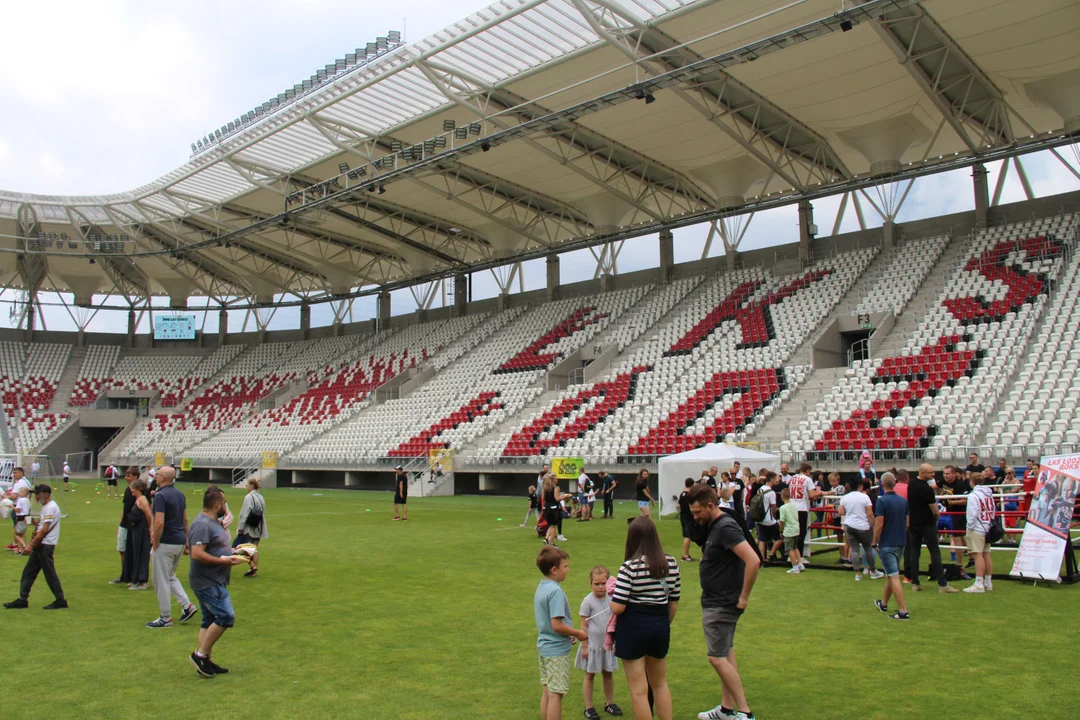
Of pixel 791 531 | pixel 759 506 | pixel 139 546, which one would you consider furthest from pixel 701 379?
pixel 139 546

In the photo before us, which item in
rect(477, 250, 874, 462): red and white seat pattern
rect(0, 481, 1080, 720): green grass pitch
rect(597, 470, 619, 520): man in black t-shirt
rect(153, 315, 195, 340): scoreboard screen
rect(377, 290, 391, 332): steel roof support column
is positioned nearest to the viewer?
rect(0, 481, 1080, 720): green grass pitch

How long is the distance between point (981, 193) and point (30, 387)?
52.8 m

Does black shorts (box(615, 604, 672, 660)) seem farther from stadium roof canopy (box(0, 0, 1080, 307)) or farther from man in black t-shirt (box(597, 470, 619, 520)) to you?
stadium roof canopy (box(0, 0, 1080, 307))

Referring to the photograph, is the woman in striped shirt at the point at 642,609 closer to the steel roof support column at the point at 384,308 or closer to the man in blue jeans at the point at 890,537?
the man in blue jeans at the point at 890,537

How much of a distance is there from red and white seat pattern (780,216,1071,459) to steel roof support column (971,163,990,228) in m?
1.73

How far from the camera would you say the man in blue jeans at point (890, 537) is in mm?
8734

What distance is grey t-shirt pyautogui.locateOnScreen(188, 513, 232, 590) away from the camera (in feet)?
22.5

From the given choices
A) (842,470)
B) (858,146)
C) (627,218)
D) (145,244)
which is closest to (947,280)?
(858,146)

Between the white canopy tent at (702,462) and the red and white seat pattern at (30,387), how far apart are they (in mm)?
42141

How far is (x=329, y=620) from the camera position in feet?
29.4

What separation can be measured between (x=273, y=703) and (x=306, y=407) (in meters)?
41.1

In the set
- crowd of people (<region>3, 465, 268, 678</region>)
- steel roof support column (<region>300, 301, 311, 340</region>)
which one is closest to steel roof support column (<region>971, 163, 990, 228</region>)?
crowd of people (<region>3, 465, 268, 678</region>)

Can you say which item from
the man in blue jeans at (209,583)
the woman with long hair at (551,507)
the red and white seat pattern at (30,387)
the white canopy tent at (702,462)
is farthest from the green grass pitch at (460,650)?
the red and white seat pattern at (30,387)

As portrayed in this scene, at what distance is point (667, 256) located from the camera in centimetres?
4116
